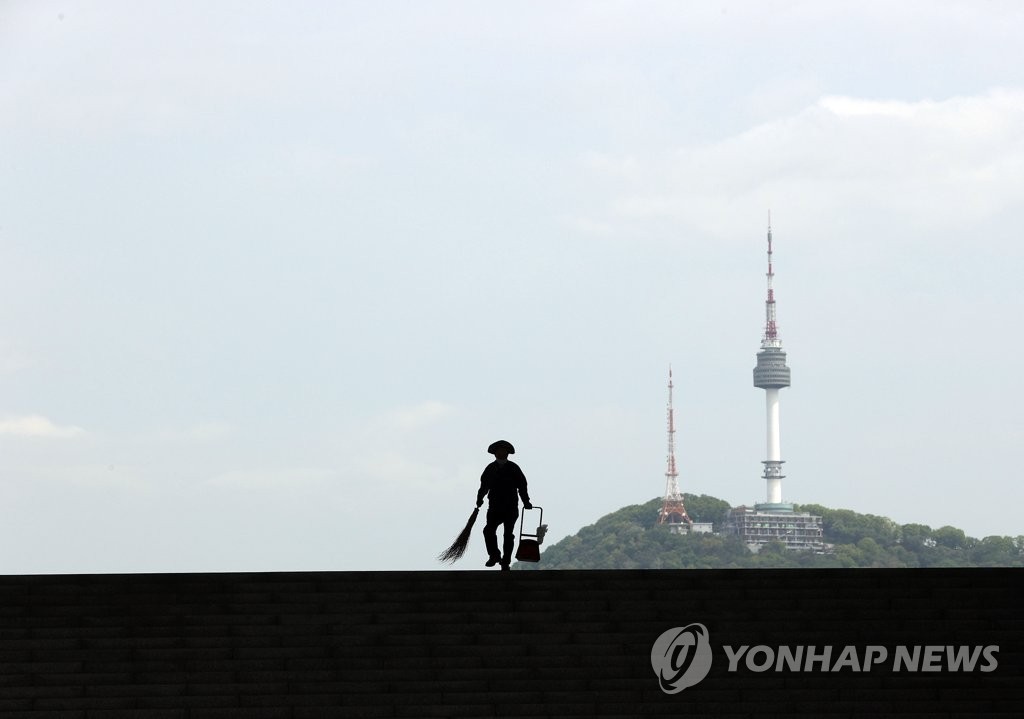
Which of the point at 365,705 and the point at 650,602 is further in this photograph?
the point at 650,602

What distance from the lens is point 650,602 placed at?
1430 centimetres

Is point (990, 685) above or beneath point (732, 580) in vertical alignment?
beneath

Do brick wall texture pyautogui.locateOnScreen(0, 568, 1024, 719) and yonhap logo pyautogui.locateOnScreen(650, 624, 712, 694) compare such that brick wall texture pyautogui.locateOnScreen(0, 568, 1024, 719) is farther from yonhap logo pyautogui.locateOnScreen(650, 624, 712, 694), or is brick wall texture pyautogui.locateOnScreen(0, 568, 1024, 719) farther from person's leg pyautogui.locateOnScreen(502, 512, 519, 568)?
person's leg pyautogui.locateOnScreen(502, 512, 519, 568)

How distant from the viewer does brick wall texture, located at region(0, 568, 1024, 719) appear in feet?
43.3

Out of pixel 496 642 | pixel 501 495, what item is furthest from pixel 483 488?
pixel 496 642

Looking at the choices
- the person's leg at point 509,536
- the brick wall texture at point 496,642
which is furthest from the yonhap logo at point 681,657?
the person's leg at point 509,536

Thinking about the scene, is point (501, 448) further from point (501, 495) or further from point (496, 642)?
point (496, 642)

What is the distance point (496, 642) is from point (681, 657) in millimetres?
1566

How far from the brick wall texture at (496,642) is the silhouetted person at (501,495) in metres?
2.04

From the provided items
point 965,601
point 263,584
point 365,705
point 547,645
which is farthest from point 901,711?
point 263,584

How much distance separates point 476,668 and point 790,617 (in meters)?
2.81

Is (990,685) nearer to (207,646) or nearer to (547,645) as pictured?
(547,645)

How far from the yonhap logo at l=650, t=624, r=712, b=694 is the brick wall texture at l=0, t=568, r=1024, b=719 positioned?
8 cm

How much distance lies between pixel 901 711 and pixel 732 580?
6.77 feet
